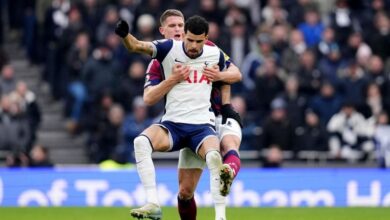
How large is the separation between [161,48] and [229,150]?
1.35m

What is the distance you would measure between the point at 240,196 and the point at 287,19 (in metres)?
6.45

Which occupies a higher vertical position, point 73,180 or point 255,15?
point 255,15

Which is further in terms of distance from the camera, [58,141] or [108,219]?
[58,141]

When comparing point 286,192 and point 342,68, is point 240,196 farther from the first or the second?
point 342,68

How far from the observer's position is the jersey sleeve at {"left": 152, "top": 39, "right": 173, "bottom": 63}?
13.3 metres

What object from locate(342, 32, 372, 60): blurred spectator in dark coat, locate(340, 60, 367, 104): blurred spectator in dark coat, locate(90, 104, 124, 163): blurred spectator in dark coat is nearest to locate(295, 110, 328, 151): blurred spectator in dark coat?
locate(340, 60, 367, 104): blurred spectator in dark coat

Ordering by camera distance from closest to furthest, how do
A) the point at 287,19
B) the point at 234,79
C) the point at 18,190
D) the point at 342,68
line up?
the point at 234,79 < the point at 18,190 < the point at 342,68 < the point at 287,19

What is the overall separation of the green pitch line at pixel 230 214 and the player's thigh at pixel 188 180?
8.70 feet

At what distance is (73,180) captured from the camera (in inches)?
821

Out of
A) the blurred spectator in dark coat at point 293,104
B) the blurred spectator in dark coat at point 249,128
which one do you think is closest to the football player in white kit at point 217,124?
the blurred spectator in dark coat at point 249,128

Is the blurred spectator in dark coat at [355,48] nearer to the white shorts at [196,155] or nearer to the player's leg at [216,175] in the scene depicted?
the white shorts at [196,155]

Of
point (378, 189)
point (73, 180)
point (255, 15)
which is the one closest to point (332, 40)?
point (255, 15)

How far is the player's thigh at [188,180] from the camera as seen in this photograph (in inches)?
542

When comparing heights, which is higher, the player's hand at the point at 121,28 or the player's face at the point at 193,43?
the player's hand at the point at 121,28
